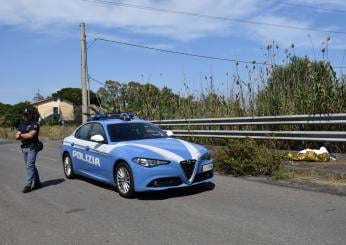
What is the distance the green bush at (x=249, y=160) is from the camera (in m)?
10.6

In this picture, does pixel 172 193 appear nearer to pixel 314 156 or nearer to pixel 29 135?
pixel 29 135

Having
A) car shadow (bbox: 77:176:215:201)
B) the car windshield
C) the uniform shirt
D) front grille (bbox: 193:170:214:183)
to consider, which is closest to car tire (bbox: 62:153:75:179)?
the uniform shirt

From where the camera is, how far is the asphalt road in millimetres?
6082

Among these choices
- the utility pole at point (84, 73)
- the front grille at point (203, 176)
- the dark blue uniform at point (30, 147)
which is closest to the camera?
the front grille at point (203, 176)

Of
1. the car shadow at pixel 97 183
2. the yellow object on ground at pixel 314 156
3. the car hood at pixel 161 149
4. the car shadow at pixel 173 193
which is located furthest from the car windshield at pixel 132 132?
the yellow object on ground at pixel 314 156

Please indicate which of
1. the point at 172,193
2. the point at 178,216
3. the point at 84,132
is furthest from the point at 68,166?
the point at 178,216

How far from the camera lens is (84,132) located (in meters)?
11.1

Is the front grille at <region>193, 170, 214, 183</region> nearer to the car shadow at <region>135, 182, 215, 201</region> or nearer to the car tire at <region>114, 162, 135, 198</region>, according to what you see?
the car shadow at <region>135, 182, 215, 201</region>

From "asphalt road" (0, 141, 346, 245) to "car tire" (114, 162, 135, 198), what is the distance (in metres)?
0.17

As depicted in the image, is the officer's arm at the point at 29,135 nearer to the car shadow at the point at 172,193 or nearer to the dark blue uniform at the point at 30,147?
the dark blue uniform at the point at 30,147

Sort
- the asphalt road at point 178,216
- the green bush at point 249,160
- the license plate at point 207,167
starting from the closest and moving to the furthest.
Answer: the asphalt road at point 178,216 < the license plate at point 207,167 < the green bush at point 249,160

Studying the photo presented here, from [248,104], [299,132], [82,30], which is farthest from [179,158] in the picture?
[82,30]

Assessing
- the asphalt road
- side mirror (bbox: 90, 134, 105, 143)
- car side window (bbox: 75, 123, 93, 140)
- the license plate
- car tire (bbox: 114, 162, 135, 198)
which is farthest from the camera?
car side window (bbox: 75, 123, 93, 140)

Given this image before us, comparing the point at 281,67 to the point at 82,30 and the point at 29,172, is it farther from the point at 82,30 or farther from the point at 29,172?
the point at 82,30
